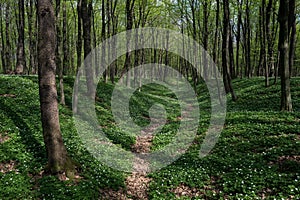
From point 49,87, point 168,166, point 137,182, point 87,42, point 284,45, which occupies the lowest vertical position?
point 137,182

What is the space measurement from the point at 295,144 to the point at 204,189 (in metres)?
5.49

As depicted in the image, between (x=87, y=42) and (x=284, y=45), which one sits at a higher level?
(x=87, y=42)

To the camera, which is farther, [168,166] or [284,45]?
[284,45]

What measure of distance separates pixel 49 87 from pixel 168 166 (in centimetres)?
661

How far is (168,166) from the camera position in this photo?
1205 centimetres

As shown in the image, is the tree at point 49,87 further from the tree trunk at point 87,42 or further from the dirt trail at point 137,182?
the tree trunk at point 87,42

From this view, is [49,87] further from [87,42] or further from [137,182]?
[87,42]

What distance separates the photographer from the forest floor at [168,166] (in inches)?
349

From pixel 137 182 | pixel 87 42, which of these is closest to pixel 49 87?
pixel 137 182

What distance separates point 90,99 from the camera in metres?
21.7

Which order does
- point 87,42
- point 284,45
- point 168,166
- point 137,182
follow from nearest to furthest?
1. point 137,182
2. point 168,166
3. point 284,45
4. point 87,42

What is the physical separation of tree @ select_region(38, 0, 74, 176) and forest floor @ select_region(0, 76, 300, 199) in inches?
31.1

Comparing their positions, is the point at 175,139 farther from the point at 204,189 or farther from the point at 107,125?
the point at 204,189

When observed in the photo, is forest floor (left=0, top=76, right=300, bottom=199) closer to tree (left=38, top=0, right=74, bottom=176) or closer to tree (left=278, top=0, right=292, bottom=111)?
tree (left=38, top=0, right=74, bottom=176)
